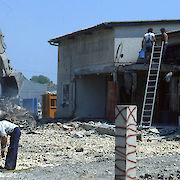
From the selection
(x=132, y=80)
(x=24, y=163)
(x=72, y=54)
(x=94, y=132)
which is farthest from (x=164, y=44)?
(x=24, y=163)

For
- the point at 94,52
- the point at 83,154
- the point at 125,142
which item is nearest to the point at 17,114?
the point at 94,52

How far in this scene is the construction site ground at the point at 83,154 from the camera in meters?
7.49

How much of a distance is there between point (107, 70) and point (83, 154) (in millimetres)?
9105

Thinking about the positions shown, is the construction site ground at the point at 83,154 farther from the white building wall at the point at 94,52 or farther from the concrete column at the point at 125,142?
the white building wall at the point at 94,52

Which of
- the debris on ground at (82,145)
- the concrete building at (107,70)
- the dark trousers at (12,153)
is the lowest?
the debris on ground at (82,145)

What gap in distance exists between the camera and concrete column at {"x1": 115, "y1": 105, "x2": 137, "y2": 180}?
5.62 metres

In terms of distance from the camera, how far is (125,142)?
222 inches

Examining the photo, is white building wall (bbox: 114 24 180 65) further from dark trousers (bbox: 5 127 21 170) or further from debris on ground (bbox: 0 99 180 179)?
dark trousers (bbox: 5 127 21 170)

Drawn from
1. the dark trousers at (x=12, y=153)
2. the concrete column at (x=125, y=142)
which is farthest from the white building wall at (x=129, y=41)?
the concrete column at (x=125, y=142)

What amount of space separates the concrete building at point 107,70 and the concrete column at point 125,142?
38.9 feet

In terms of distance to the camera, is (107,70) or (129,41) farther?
(129,41)

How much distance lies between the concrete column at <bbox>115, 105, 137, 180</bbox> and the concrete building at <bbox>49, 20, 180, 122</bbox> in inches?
467

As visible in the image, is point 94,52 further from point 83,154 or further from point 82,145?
point 83,154

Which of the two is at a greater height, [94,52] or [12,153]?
[94,52]
